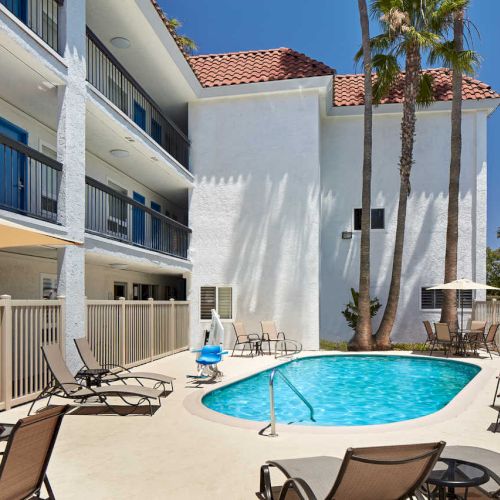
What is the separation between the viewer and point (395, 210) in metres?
21.0

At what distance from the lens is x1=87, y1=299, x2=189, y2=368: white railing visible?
38.3 feet

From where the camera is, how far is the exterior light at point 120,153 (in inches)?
607

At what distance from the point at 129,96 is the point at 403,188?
10444 mm

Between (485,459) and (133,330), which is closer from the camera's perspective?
(485,459)

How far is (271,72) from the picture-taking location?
1936cm

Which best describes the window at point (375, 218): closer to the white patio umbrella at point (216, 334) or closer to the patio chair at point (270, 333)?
the patio chair at point (270, 333)

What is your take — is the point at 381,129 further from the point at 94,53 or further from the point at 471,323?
the point at 94,53

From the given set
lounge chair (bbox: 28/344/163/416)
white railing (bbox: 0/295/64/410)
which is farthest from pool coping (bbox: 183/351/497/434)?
white railing (bbox: 0/295/64/410)

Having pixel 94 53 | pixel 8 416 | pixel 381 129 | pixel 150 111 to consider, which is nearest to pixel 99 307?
pixel 8 416

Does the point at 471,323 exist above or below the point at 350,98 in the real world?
below

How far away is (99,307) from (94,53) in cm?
707

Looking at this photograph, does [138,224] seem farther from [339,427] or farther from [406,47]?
[339,427]

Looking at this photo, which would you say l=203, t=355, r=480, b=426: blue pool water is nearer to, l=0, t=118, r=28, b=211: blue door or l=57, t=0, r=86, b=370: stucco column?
l=57, t=0, r=86, b=370: stucco column

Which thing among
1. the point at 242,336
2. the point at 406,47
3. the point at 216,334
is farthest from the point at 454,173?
the point at 216,334
